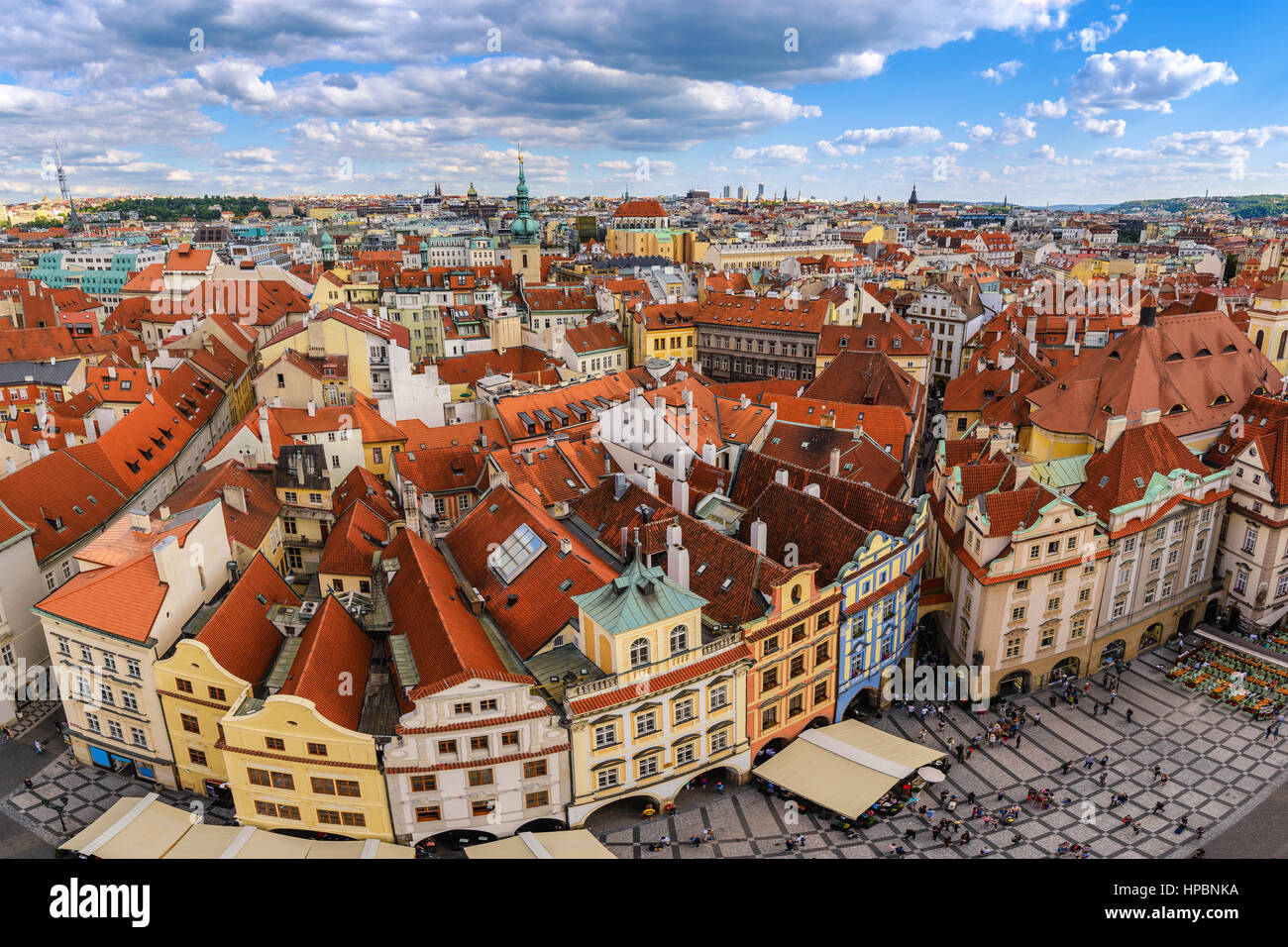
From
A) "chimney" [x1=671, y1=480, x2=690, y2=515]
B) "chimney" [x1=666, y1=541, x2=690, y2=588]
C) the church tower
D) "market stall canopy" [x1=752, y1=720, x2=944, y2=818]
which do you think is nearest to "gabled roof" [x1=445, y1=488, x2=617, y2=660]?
Result: "chimney" [x1=666, y1=541, x2=690, y2=588]

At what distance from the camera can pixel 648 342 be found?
11419 cm

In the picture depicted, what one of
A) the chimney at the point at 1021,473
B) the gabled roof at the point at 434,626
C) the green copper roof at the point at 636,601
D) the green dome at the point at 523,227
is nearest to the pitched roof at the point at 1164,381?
the chimney at the point at 1021,473

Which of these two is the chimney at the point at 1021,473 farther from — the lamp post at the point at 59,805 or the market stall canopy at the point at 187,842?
the lamp post at the point at 59,805

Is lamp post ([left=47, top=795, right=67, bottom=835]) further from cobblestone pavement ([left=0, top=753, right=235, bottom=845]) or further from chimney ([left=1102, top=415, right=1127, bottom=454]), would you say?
chimney ([left=1102, top=415, right=1127, bottom=454])

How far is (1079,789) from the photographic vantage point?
44.6m

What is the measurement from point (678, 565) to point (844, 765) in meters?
13.2

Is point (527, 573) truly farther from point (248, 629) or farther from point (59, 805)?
point (59, 805)

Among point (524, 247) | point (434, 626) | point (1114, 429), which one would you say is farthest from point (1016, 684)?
point (524, 247)

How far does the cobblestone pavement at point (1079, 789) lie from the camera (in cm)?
4050

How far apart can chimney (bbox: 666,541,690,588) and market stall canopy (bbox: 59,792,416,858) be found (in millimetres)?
17777

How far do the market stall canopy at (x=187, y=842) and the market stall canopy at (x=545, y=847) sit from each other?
3297 millimetres

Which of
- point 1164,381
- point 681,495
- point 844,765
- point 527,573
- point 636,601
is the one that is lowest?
Answer: point 844,765
